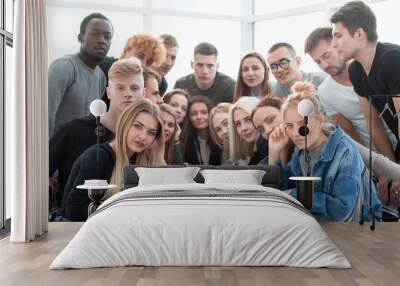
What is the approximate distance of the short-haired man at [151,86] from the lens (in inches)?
309

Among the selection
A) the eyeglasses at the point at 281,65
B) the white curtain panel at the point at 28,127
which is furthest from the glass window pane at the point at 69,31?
the eyeglasses at the point at 281,65

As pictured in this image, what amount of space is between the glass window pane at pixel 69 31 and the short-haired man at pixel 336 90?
275 centimetres

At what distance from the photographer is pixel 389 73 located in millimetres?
7625

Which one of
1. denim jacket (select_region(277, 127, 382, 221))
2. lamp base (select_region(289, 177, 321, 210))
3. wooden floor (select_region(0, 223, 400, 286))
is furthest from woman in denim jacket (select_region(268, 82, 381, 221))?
wooden floor (select_region(0, 223, 400, 286))

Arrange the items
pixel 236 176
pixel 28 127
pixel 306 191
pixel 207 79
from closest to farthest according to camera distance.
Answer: pixel 28 127 → pixel 236 176 → pixel 306 191 → pixel 207 79

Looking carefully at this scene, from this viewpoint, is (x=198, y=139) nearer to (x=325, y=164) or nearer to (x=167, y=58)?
(x=167, y=58)

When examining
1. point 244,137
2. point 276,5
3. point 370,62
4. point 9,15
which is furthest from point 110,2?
point 370,62

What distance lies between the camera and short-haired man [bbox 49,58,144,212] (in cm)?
769

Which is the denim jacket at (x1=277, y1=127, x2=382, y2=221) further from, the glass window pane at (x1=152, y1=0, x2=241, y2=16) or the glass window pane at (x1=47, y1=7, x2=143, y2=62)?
the glass window pane at (x1=47, y1=7, x2=143, y2=62)

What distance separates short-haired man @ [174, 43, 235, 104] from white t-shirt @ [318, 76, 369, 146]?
1365mm

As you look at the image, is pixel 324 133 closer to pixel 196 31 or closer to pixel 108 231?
pixel 196 31

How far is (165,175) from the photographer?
7.02m

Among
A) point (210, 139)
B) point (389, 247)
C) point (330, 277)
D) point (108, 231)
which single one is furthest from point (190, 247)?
point (210, 139)

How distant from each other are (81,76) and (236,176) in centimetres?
274
